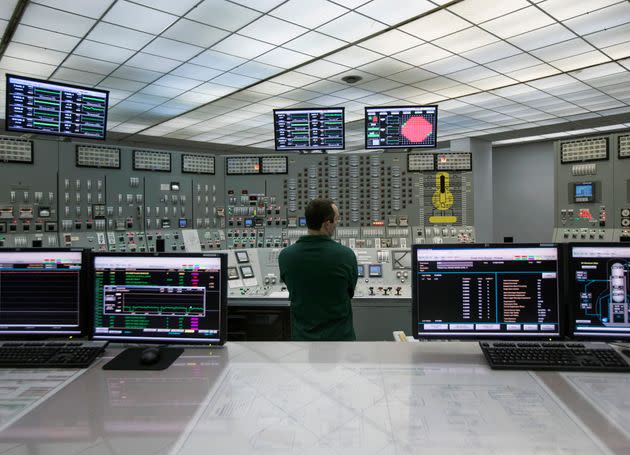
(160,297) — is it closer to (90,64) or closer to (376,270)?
(376,270)

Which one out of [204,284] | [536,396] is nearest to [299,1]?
[204,284]

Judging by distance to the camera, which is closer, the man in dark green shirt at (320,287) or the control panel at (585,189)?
the man in dark green shirt at (320,287)

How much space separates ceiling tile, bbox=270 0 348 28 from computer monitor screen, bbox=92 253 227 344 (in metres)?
2.72

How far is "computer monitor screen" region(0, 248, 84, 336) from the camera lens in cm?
156

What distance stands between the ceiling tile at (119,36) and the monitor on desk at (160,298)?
124 inches

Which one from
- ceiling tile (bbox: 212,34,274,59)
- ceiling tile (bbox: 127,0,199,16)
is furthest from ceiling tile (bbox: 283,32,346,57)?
ceiling tile (bbox: 127,0,199,16)

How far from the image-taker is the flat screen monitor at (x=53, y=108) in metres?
2.95

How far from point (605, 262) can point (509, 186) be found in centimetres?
924

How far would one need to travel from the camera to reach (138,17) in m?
3.69

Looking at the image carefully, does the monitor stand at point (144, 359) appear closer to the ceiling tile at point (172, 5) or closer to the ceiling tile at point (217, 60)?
the ceiling tile at point (172, 5)

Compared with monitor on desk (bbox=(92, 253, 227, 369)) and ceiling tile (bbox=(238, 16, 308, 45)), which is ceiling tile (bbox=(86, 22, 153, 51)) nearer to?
ceiling tile (bbox=(238, 16, 308, 45))

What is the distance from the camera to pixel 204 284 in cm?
153

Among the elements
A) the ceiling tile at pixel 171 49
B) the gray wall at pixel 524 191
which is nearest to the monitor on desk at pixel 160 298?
the ceiling tile at pixel 171 49

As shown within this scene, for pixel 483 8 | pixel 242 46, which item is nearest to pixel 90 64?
pixel 242 46
